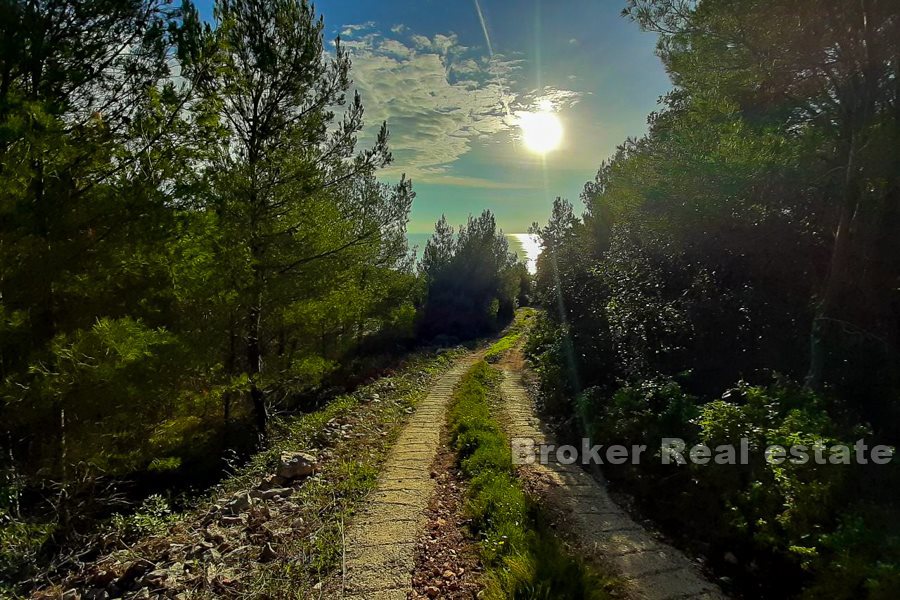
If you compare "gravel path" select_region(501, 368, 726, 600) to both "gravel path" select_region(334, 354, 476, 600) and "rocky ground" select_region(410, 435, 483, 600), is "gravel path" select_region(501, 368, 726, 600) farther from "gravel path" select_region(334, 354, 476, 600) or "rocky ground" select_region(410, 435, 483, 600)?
"gravel path" select_region(334, 354, 476, 600)

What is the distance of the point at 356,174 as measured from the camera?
27.2ft

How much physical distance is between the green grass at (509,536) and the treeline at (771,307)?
1.66 m

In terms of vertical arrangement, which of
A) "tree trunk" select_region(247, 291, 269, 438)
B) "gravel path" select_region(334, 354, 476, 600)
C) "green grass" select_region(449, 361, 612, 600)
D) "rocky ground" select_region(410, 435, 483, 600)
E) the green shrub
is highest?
"tree trunk" select_region(247, 291, 269, 438)

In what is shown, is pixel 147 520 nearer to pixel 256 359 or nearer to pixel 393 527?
pixel 393 527

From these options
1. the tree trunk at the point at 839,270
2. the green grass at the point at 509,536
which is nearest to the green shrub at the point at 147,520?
the green grass at the point at 509,536

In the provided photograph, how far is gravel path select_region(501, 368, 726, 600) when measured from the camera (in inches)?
148

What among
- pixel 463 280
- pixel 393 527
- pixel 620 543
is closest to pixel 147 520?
pixel 393 527

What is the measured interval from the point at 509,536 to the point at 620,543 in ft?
4.46

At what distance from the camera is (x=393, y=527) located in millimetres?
4609

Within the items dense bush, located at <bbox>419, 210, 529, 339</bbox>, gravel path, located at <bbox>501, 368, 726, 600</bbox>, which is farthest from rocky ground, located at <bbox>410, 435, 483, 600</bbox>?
dense bush, located at <bbox>419, 210, 529, 339</bbox>

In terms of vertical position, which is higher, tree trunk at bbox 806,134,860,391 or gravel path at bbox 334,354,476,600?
tree trunk at bbox 806,134,860,391

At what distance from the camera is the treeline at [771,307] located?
11.9ft

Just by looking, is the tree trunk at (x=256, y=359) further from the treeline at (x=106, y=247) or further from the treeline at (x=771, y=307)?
the treeline at (x=771, y=307)

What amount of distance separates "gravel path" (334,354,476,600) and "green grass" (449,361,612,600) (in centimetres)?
63
